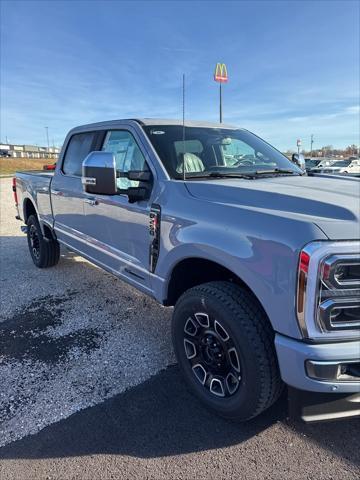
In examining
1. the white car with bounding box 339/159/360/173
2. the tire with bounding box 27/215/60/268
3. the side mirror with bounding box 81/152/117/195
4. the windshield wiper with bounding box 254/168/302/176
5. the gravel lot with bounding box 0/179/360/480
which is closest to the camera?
the gravel lot with bounding box 0/179/360/480

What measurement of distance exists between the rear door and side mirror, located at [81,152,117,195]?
3.69 feet

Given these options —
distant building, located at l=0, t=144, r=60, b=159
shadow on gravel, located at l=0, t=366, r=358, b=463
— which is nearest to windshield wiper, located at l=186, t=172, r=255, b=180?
shadow on gravel, located at l=0, t=366, r=358, b=463

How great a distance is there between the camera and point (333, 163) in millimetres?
29672

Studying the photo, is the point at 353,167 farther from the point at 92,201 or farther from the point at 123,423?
the point at 123,423

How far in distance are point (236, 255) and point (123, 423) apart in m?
1.32

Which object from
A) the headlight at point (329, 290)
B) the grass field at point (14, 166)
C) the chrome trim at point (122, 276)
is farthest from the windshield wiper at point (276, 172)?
the grass field at point (14, 166)

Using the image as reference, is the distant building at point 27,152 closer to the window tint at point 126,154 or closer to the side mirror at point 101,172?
the window tint at point 126,154

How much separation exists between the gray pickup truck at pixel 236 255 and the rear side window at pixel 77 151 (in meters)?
0.24

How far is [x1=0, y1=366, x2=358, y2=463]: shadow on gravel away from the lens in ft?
7.35

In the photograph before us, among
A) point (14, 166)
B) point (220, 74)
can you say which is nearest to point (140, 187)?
point (220, 74)

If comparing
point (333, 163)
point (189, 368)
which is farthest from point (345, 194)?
point (333, 163)

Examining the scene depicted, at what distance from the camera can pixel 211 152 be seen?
10.9 feet

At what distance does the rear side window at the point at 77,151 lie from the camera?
4.22m

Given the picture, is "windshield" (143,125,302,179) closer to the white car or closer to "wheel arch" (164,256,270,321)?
"wheel arch" (164,256,270,321)
